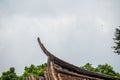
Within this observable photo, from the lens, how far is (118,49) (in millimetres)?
31609

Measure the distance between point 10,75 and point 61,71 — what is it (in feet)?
51.0

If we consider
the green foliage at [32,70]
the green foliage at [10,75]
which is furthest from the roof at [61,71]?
the green foliage at [10,75]

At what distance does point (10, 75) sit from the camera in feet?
81.7

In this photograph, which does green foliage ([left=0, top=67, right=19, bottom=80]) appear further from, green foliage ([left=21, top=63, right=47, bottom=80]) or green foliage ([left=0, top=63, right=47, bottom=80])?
green foliage ([left=21, top=63, right=47, bottom=80])

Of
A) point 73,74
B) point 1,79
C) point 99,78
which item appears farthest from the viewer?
point 1,79

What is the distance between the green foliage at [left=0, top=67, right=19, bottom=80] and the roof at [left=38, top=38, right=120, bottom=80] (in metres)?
14.5

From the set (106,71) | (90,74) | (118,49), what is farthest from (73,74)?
(118,49)

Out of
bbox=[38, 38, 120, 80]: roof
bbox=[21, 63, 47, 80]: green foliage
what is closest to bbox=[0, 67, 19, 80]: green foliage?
bbox=[21, 63, 47, 80]: green foliage

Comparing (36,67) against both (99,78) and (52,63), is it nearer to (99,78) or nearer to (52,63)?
(99,78)

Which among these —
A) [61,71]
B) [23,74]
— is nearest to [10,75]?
[23,74]

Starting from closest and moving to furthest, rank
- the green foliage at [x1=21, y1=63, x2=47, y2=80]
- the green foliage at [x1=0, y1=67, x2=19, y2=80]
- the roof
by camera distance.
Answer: the roof, the green foliage at [x1=21, y1=63, x2=47, y2=80], the green foliage at [x1=0, y1=67, x2=19, y2=80]

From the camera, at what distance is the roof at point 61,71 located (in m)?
10.1

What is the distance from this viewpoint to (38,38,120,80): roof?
10117mm

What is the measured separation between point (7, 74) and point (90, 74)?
1486 centimetres
